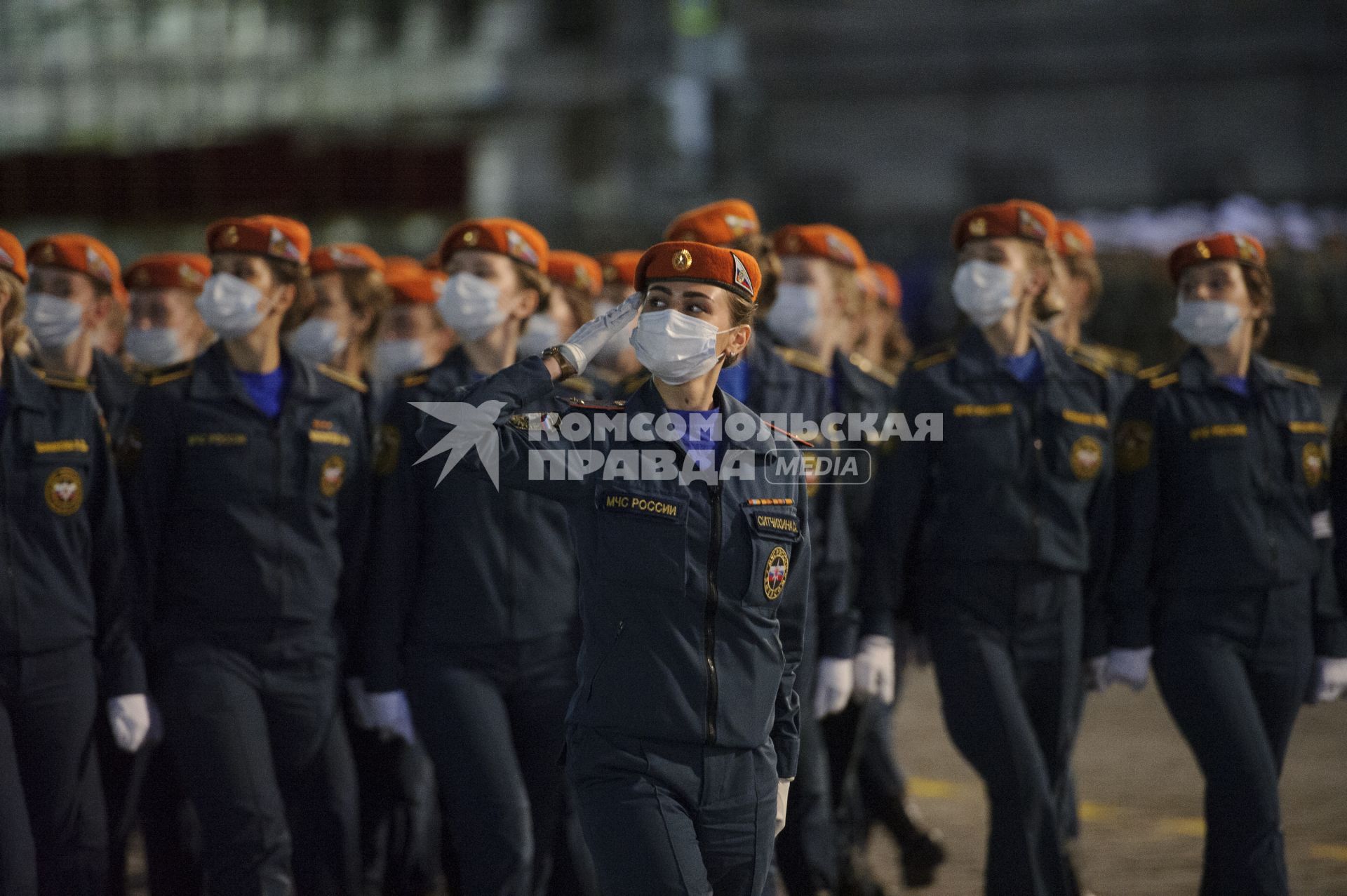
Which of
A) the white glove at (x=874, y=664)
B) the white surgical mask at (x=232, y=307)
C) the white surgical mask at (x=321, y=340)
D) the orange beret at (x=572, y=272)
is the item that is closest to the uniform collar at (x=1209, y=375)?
the white glove at (x=874, y=664)

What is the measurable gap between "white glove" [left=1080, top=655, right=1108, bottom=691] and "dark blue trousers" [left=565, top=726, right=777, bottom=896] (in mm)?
2260

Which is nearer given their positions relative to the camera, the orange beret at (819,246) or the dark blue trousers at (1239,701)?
the dark blue trousers at (1239,701)

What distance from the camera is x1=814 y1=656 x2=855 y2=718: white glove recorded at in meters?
5.96

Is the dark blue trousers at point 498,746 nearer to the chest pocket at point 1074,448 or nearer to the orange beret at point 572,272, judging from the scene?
the chest pocket at point 1074,448

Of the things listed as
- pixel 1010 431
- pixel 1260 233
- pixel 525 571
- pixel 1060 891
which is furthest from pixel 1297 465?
pixel 1260 233

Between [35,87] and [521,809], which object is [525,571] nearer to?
[521,809]

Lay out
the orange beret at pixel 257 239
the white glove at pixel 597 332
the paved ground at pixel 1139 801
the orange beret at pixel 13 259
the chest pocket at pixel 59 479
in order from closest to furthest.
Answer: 1. the white glove at pixel 597 332
2. the chest pocket at pixel 59 479
3. the orange beret at pixel 13 259
4. the orange beret at pixel 257 239
5. the paved ground at pixel 1139 801

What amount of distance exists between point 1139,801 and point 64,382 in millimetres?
5275

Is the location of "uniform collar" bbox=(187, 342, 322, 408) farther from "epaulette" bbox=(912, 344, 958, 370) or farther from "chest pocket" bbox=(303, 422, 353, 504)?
"epaulette" bbox=(912, 344, 958, 370)

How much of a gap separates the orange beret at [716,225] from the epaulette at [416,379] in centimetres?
100

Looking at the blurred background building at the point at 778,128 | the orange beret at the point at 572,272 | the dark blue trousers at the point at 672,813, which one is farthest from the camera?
the blurred background building at the point at 778,128

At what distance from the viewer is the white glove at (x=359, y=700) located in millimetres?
5855

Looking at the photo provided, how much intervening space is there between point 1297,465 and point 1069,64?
3305 cm

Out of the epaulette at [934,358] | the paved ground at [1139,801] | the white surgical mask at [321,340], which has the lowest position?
the paved ground at [1139,801]
